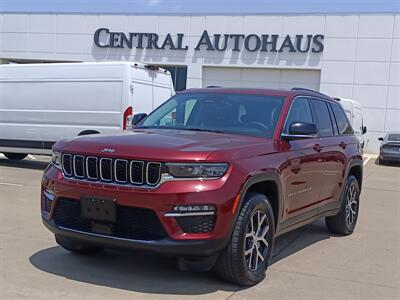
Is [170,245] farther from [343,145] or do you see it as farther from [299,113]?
[343,145]

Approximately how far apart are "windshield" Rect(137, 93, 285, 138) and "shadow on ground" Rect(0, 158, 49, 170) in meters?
8.20

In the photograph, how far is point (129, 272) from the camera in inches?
197

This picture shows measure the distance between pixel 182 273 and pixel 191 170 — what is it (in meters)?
1.16

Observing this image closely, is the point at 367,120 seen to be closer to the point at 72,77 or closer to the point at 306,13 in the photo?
the point at 306,13

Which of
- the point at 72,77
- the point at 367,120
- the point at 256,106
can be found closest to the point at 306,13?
the point at 367,120

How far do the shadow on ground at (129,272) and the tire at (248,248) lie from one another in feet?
0.53

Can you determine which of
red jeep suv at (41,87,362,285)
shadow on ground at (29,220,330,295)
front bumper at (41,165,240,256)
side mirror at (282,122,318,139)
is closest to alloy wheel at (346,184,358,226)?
red jeep suv at (41,87,362,285)

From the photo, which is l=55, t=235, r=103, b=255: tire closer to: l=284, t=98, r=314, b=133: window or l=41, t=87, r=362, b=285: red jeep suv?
l=41, t=87, r=362, b=285: red jeep suv

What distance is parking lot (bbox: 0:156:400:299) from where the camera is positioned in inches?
178

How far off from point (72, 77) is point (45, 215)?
322 inches

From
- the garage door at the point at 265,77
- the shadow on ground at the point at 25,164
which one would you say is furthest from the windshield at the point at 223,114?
the garage door at the point at 265,77

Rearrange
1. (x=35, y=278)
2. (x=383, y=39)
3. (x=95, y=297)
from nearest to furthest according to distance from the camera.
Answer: (x=95, y=297) < (x=35, y=278) < (x=383, y=39)

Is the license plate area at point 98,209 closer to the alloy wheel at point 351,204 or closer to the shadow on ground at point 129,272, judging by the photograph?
the shadow on ground at point 129,272

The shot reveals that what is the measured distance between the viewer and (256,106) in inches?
228
